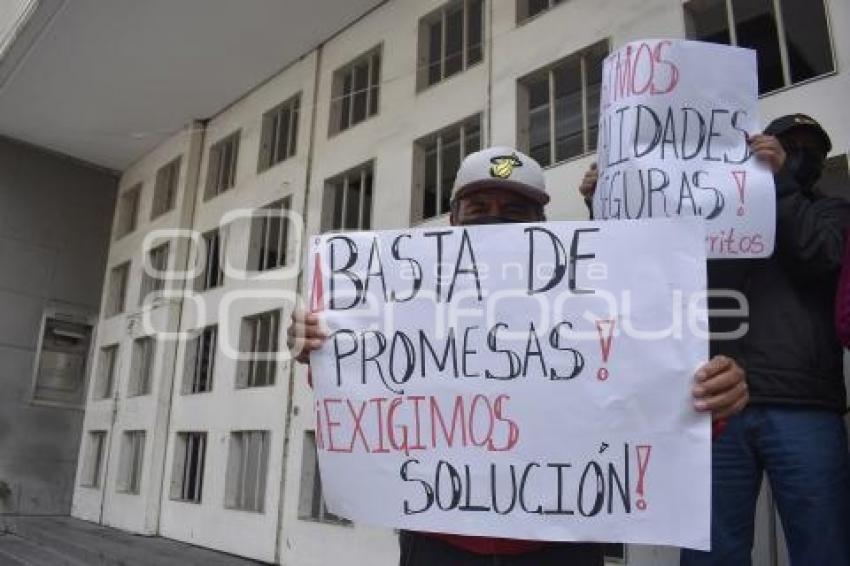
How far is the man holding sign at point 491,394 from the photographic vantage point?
163 centimetres

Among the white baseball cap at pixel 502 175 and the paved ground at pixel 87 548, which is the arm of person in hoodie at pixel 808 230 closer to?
the white baseball cap at pixel 502 175

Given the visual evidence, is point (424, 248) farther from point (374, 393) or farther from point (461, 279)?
point (374, 393)

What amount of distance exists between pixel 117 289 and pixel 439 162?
7.29 m

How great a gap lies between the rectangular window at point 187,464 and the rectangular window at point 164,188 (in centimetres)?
369

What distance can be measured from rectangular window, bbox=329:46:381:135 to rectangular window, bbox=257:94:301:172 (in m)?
0.84

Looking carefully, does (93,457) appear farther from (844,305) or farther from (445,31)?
(844,305)

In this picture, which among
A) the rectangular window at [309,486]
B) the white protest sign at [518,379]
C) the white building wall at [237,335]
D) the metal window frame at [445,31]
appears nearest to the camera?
the white protest sign at [518,379]

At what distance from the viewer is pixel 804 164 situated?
2555mm

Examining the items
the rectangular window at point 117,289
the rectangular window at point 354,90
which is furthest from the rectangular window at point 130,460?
the rectangular window at point 354,90

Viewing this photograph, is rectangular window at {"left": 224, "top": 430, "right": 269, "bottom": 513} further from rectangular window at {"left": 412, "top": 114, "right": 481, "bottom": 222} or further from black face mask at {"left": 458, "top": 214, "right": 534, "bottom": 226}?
black face mask at {"left": 458, "top": 214, "right": 534, "bottom": 226}

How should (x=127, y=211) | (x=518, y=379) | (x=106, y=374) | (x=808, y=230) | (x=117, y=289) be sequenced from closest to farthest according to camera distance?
(x=518, y=379) < (x=808, y=230) < (x=106, y=374) < (x=117, y=289) < (x=127, y=211)

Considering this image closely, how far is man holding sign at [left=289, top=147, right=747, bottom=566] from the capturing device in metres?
1.63

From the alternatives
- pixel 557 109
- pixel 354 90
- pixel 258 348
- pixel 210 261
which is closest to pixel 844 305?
pixel 557 109

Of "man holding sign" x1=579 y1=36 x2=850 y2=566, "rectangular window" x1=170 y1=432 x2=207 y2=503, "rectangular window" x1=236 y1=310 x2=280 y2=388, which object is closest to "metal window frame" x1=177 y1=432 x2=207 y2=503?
"rectangular window" x1=170 y1=432 x2=207 y2=503
